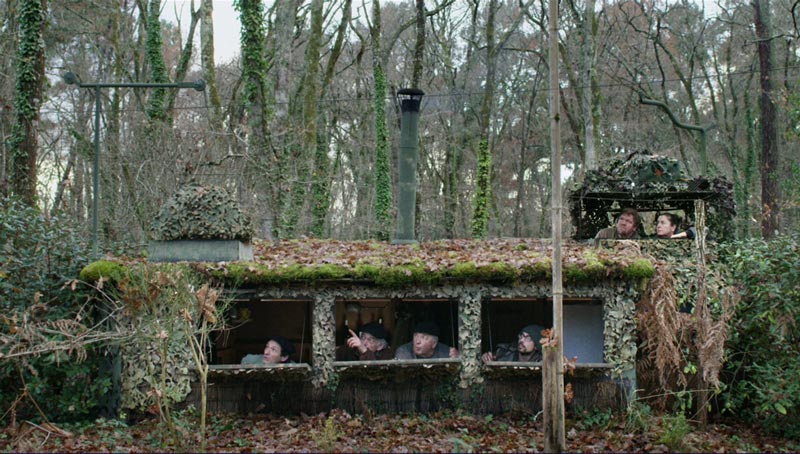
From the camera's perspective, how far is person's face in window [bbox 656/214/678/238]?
10969 mm

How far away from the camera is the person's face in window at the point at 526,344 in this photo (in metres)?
9.45

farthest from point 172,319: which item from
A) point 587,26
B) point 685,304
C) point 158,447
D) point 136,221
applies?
point 587,26

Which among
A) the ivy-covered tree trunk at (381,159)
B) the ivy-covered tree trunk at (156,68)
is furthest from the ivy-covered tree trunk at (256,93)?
the ivy-covered tree trunk at (381,159)

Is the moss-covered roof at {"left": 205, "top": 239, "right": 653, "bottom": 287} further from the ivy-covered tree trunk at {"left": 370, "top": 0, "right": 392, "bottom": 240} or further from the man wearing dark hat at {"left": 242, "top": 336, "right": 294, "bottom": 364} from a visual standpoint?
the ivy-covered tree trunk at {"left": 370, "top": 0, "right": 392, "bottom": 240}

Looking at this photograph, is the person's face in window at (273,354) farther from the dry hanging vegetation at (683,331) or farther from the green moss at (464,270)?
the dry hanging vegetation at (683,331)

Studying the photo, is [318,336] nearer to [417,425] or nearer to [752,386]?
[417,425]

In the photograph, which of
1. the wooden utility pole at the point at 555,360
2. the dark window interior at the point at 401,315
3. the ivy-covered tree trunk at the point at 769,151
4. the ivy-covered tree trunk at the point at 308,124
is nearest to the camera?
the wooden utility pole at the point at 555,360

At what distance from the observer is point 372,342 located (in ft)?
31.8

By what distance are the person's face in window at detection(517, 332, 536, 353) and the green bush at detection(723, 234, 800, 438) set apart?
2357 mm

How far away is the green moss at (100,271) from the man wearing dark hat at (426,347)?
3.52 m

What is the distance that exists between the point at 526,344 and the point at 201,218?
4.30 metres

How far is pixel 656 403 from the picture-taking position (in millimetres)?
9336

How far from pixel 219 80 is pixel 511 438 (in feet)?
68.5

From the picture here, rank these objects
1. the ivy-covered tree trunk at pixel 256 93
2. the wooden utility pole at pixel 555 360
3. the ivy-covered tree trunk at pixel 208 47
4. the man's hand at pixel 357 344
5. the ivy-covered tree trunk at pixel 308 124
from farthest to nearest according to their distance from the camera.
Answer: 1. the ivy-covered tree trunk at pixel 208 47
2. the ivy-covered tree trunk at pixel 308 124
3. the ivy-covered tree trunk at pixel 256 93
4. the man's hand at pixel 357 344
5. the wooden utility pole at pixel 555 360
